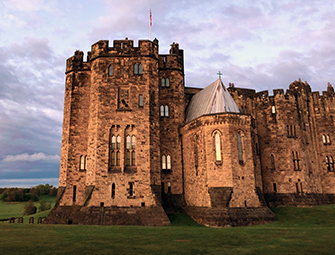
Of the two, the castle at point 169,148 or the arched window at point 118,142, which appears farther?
the arched window at point 118,142

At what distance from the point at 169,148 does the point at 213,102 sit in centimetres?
909

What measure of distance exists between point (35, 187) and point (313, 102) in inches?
4339

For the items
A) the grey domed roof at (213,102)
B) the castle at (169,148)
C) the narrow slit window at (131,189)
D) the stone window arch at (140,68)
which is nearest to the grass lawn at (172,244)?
the castle at (169,148)

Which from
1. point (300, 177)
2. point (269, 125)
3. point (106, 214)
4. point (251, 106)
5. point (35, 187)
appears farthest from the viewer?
point (35, 187)

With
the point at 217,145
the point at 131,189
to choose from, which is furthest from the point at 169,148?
the point at 131,189

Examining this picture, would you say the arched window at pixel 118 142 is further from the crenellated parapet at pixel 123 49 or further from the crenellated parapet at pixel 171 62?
the crenellated parapet at pixel 171 62

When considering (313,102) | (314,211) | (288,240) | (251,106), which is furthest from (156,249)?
(313,102)

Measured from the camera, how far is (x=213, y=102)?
123ft

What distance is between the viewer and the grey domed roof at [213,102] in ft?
119

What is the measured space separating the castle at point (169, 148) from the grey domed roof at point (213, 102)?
0.54 ft

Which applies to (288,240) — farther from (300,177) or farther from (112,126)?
(300,177)

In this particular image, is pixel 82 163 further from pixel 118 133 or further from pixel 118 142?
pixel 118 133

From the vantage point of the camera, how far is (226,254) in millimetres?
14555

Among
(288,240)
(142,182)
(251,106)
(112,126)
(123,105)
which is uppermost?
(251,106)
